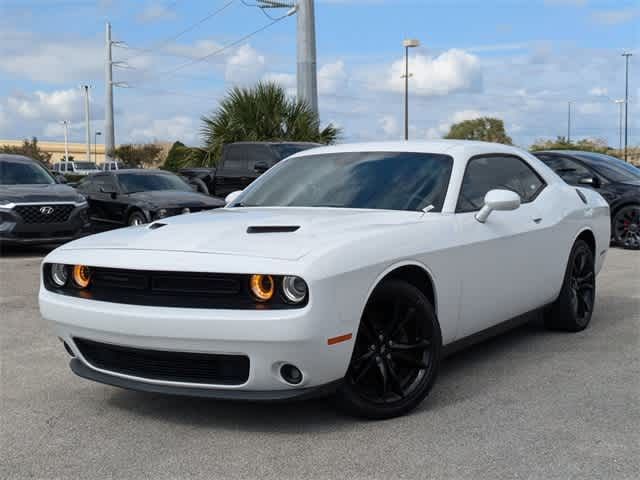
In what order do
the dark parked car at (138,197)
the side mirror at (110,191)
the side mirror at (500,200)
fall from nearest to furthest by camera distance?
the side mirror at (500,200), the dark parked car at (138,197), the side mirror at (110,191)

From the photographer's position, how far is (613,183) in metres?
13.1

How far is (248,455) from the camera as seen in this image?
376 cm

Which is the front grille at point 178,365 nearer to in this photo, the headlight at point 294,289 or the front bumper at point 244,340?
the front bumper at point 244,340

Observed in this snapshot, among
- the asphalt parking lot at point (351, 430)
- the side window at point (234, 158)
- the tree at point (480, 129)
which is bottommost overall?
the asphalt parking lot at point (351, 430)

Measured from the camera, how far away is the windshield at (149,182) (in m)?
14.9

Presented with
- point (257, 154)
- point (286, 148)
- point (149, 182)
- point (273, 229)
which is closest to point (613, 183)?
point (286, 148)

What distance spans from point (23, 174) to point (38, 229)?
1.51 m

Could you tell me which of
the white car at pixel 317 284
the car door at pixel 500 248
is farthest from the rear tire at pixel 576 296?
the white car at pixel 317 284

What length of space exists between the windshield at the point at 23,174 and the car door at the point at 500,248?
365 inches

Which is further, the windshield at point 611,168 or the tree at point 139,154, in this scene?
the tree at point 139,154

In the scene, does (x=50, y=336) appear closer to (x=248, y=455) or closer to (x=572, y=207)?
(x=248, y=455)

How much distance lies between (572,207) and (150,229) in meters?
3.33

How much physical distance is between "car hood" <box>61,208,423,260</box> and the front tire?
15.1 inches

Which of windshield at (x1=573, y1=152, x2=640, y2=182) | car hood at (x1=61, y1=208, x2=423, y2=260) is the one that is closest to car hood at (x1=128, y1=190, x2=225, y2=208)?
windshield at (x1=573, y1=152, x2=640, y2=182)
